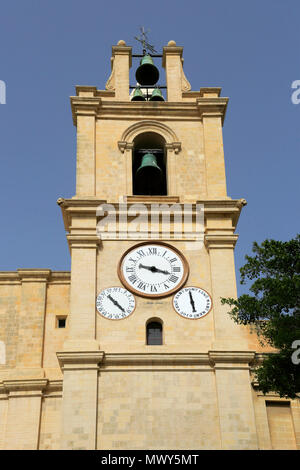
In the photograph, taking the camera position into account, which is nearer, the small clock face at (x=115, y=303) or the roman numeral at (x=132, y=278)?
the small clock face at (x=115, y=303)

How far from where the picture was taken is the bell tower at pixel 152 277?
23578mm

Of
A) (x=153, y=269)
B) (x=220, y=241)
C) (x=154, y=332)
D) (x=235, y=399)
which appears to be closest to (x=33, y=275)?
(x=153, y=269)

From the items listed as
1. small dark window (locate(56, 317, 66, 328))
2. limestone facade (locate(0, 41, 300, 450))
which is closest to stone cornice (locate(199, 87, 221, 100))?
limestone facade (locate(0, 41, 300, 450))

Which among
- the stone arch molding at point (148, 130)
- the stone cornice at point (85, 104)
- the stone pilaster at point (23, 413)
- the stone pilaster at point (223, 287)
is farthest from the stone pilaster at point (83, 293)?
the stone cornice at point (85, 104)

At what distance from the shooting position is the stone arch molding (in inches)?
1164

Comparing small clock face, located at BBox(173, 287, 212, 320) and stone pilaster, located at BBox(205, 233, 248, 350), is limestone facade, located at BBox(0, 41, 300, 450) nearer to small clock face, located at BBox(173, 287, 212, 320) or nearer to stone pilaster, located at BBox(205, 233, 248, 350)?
stone pilaster, located at BBox(205, 233, 248, 350)

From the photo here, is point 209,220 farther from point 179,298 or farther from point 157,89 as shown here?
point 157,89

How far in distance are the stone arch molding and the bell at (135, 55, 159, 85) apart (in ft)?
13.8

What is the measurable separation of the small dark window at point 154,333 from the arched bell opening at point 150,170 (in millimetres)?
6139

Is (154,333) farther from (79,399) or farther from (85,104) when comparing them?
(85,104)

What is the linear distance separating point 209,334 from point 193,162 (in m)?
7.10

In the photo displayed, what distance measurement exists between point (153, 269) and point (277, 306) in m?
7.20

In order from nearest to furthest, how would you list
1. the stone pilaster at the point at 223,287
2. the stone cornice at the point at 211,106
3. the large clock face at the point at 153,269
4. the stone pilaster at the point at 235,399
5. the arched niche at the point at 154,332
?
the stone pilaster at the point at 235,399 → the stone pilaster at the point at 223,287 → the arched niche at the point at 154,332 → the large clock face at the point at 153,269 → the stone cornice at the point at 211,106

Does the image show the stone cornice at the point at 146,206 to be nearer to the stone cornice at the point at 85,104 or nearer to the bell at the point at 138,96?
the stone cornice at the point at 85,104
